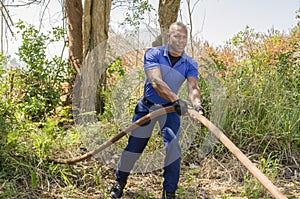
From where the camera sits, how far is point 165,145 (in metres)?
3.28

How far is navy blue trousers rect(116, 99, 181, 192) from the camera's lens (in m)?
3.21

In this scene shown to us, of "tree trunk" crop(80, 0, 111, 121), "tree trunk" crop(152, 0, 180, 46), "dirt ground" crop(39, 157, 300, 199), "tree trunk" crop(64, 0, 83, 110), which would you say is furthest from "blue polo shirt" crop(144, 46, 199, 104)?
"tree trunk" crop(152, 0, 180, 46)

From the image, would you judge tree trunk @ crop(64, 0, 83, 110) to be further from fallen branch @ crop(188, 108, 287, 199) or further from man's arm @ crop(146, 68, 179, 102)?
fallen branch @ crop(188, 108, 287, 199)

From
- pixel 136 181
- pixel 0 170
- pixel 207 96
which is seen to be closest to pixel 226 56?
pixel 207 96

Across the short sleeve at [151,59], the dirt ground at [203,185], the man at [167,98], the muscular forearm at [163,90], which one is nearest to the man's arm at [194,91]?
the man at [167,98]

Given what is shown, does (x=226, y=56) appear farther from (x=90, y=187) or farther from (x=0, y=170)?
(x=0, y=170)

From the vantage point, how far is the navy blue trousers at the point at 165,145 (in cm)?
321

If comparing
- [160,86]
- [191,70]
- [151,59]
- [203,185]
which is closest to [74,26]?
[151,59]

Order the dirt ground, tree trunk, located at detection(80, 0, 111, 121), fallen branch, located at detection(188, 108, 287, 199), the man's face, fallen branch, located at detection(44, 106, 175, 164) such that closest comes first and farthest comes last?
1. fallen branch, located at detection(188, 108, 287, 199)
2. fallen branch, located at detection(44, 106, 175, 164)
3. the man's face
4. the dirt ground
5. tree trunk, located at detection(80, 0, 111, 121)

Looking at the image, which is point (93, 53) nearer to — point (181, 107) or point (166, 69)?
point (166, 69)

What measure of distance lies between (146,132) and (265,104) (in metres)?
1.74

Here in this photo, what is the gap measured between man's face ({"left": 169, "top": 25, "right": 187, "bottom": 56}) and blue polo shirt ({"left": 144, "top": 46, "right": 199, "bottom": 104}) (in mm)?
64

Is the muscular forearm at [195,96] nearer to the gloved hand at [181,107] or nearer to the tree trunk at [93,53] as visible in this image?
the gloved hand at [181,107]

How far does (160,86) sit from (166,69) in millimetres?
281
